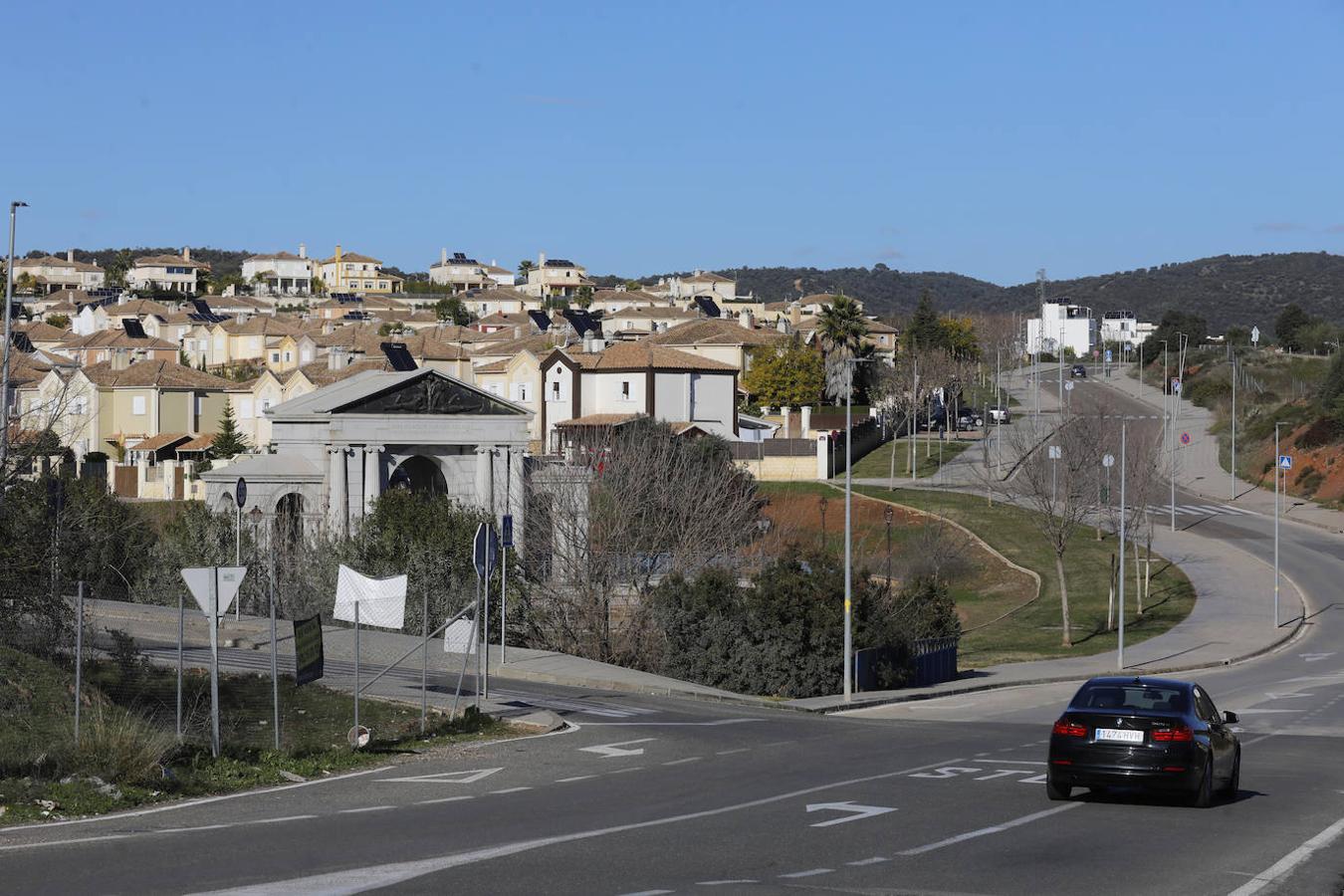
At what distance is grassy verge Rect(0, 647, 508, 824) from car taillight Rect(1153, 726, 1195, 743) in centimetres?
978

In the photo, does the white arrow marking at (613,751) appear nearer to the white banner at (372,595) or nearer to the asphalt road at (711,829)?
the asphalt road at (711,829)

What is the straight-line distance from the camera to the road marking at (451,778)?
782 inches

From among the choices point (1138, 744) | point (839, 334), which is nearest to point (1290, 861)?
point (1138, 744)

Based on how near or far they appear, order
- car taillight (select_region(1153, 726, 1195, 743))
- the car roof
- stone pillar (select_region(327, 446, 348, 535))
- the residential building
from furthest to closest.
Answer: the residential building → stone pillar (select_region(327, 446, 348, 535)) → the car roof → car taillight (select_region(1153, 726, 1195, 743))

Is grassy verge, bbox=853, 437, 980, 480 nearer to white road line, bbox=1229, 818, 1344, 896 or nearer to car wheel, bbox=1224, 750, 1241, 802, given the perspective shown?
car wheel, bbox=1224, 750, 1241, 802

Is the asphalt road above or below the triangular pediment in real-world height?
below

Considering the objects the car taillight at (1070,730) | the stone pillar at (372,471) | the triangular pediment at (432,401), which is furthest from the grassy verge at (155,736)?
the triangular pediment at (432,401)

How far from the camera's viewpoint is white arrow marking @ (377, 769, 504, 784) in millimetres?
19891

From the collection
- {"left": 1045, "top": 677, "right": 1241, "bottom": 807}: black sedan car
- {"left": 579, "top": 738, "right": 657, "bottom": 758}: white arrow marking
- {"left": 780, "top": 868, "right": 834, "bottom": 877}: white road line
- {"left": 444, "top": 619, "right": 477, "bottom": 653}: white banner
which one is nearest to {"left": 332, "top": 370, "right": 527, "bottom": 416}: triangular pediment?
{"left": 444, "top": 619, "right": 477, "bottom": 653}: white banner

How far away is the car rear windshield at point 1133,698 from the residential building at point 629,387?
83509 millimetres

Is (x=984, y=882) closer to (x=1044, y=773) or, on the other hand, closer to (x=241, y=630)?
(x=1044, y=773)

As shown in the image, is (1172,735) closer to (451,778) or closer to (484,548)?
(451,778)

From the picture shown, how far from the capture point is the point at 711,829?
53.2 ft

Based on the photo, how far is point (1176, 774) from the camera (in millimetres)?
17406
